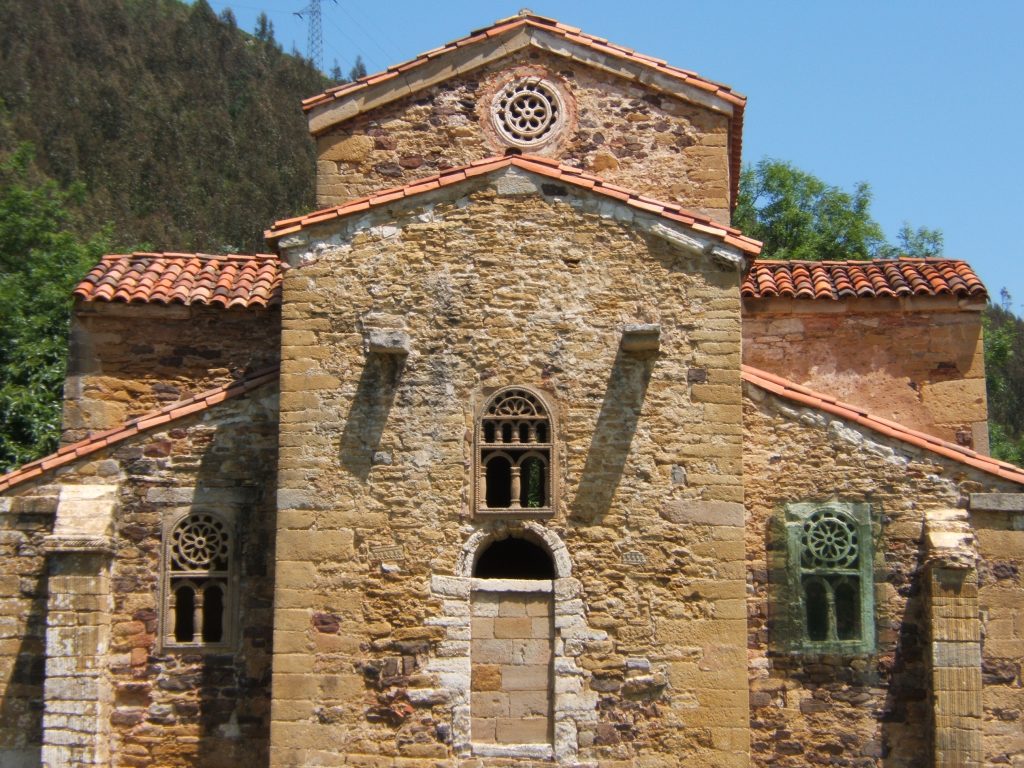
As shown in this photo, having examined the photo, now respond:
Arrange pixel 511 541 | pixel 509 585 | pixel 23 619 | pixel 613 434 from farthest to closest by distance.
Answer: pixel 511 541 < pixel 23 619 < pixel 613 434 < pixel 509 585

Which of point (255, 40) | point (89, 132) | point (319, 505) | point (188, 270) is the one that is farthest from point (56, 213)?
point (255, 40)

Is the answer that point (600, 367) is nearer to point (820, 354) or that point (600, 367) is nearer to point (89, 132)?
point (820, 354)

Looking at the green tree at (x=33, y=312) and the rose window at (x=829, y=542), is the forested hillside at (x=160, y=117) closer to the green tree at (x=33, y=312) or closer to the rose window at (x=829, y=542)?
the green tree at (x=33, y=312)

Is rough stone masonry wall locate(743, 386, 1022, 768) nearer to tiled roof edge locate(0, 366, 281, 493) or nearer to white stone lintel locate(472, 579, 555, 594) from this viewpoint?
white stone lintel locate(472, 579, 555, 594)

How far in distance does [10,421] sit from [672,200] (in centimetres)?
1120

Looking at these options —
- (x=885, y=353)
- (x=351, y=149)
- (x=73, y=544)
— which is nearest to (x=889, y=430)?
(x=885, y=353)

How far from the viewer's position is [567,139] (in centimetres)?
1430

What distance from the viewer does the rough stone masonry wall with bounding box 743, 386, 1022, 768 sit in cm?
1180

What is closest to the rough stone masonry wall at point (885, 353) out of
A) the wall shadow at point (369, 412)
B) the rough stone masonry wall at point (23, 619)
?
the wall shadow at point (369, 412)

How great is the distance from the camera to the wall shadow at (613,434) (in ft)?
37.0

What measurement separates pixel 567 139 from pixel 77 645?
736cm

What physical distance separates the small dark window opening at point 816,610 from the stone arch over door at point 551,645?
2229mm

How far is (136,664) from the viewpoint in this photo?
12305 millimetres

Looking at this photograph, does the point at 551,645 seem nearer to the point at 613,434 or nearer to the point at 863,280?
the point at 613,434
